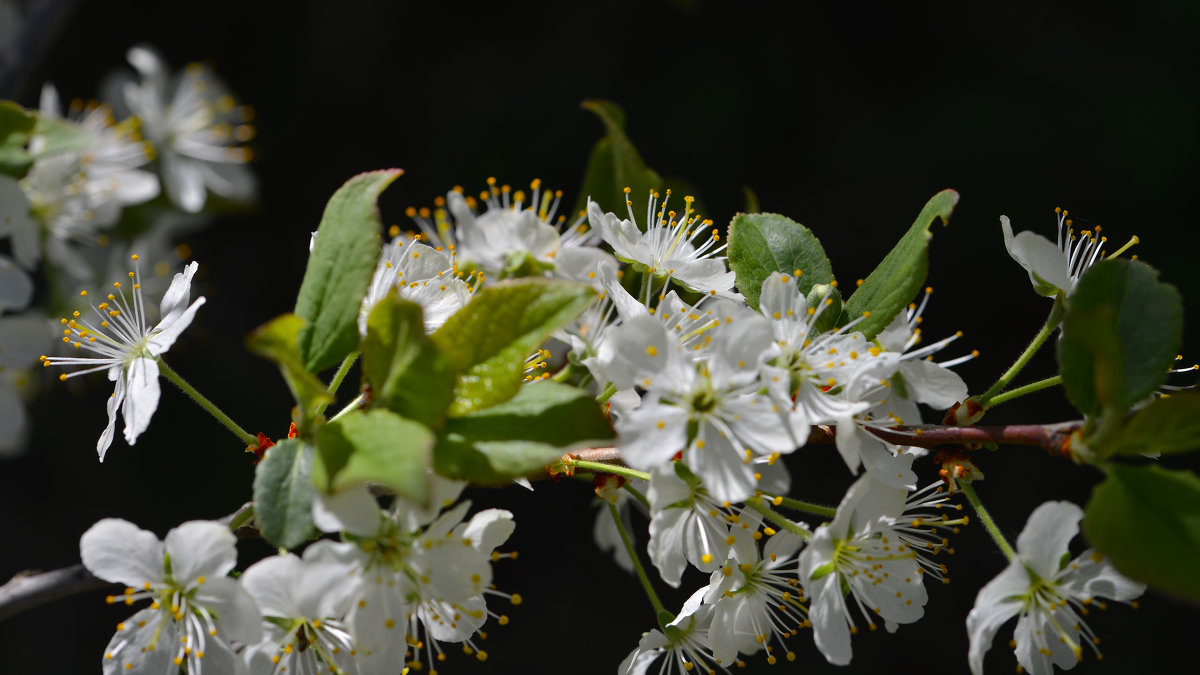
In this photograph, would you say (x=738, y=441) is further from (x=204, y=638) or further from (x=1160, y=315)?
(x=204, y=638)

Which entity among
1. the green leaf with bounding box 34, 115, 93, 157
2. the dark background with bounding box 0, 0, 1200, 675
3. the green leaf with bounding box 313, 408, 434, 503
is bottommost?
the dark background with bounding box 0, 0, 1200, 675

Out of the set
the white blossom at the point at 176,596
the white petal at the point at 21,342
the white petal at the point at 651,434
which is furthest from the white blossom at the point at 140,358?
the white petal at the point at 651,434

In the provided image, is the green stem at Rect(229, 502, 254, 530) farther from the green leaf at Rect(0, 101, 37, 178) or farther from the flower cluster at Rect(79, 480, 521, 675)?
the green leaf at Rect(0, 101, 37, 178)

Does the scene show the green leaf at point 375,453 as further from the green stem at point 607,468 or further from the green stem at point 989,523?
the green stem at point 989,523

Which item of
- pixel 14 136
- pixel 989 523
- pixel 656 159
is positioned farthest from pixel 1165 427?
pixel 656 159

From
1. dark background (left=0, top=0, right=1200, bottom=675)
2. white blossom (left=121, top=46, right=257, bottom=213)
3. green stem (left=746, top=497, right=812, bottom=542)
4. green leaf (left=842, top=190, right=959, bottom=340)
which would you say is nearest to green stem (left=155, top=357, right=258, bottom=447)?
green stem (left=746, top=497, right=812, bottom=542)

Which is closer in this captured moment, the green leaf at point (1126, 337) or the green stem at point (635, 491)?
the green leaf at point (1126, 337)

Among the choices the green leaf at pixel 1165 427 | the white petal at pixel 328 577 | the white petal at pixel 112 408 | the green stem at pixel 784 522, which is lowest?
the green stem at pixel 784 522

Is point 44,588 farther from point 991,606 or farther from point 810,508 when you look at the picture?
point 991,606
